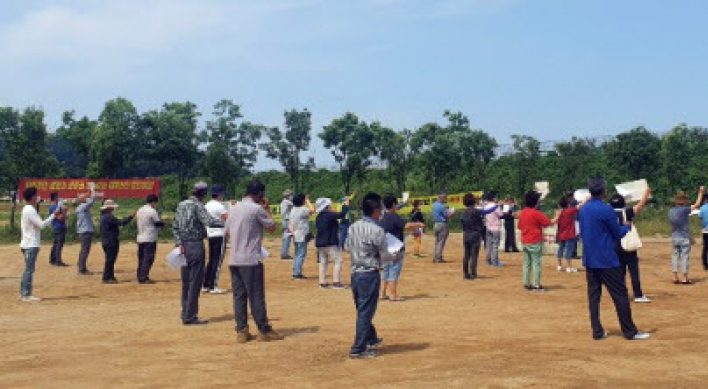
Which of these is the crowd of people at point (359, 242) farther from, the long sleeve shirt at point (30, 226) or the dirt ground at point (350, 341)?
the dirt ground at point (350, 341)

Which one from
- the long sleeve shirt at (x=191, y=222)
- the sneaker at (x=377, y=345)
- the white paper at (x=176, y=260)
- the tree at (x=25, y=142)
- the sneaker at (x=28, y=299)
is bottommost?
the sneaker at (x=28, y=299)

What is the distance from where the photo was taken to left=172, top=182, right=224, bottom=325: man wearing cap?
34.2ft

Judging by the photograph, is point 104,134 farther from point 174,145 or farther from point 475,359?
point 475,359

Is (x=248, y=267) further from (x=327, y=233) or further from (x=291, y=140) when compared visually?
(x=291, y=140)

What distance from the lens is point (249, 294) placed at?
913 centimetres

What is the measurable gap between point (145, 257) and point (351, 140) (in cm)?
3500

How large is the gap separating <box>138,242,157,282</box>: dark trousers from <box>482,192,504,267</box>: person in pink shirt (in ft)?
26.0

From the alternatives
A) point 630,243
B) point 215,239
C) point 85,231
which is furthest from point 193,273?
point 85,231

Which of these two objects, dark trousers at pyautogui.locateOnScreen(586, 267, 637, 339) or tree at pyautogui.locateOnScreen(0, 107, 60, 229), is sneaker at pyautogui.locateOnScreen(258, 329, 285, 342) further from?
tree at pyautogui.locateOnScreen(0, 107, 60, 229)

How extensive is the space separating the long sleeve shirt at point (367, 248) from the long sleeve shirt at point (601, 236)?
264cm


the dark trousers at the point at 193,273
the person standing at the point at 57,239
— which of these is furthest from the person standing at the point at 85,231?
the dark trousers at the point at 193,273

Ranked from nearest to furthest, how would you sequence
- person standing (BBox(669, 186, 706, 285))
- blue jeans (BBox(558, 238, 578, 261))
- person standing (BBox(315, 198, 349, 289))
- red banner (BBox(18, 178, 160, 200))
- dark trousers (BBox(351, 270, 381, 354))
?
dark trousers (BBox(351, 270, 381, 354)) < person standing (BBox(315, 198, 349, 289)) < person standing (BBox(669, 186, 706, 285)) < blue jeans (BBox(558, 238, 578, 261)) < red banner (BBox(18, 178, 160, 200))

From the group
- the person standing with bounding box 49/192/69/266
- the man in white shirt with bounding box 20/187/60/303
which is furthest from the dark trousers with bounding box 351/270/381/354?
the person standing with bounding box 49/192/69/266

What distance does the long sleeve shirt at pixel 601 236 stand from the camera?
903 cm
